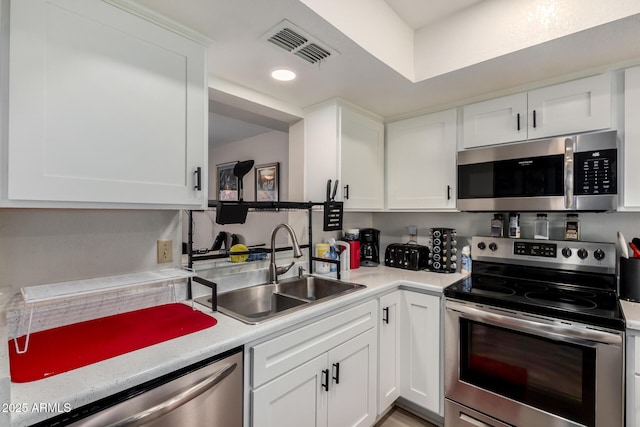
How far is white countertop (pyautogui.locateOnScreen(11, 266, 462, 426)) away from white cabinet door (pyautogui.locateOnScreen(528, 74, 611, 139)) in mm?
1580

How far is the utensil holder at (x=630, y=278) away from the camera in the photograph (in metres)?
1.49

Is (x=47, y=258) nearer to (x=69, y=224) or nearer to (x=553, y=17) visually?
(x=69, y=224)

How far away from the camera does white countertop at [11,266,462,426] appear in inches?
28.9

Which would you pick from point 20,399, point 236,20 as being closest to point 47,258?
point 20,399

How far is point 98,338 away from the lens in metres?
1.06

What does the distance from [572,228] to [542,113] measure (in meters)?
0.72

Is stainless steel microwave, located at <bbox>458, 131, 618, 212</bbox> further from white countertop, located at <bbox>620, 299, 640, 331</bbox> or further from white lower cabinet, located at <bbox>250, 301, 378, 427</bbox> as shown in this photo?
white lower cabinet, located at <bbox>250, 301, 378, 427</bbox>

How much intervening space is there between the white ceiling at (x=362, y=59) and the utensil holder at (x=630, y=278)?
3.40ft

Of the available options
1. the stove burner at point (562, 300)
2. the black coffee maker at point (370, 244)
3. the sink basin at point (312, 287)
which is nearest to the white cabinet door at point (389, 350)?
the sink basin at point (312, 287)

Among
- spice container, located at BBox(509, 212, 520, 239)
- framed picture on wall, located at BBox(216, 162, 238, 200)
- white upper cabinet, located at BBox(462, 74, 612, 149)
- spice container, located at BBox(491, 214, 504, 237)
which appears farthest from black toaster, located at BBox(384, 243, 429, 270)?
framed picture on wall, located at BBox(216, 162, 238, 200)

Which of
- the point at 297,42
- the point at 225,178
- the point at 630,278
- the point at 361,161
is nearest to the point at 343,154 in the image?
the point at 361,161

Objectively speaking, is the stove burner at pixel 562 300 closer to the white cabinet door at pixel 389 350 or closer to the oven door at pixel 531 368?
the oven door at pixel 531 368

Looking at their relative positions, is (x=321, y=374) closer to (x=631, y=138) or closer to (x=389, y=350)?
(x=389, y=350)

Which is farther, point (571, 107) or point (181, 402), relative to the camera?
point (571, 107)
